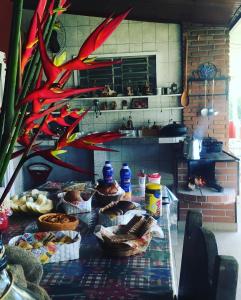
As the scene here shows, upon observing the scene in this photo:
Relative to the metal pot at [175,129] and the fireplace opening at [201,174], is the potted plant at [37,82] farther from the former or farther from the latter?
the metal pot at [175,129]

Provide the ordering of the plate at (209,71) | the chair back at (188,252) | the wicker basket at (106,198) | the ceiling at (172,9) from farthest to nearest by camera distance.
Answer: the plate at (209,71), the ceiling at (172,9), the wicker basket at (106,198), the chair back at (188,252)

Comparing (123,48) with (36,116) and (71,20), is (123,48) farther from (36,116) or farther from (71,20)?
(36,116)

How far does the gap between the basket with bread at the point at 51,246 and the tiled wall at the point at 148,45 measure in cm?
358

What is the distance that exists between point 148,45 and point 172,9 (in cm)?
75

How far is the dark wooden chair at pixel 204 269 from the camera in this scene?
83cm

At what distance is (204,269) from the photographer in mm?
1041

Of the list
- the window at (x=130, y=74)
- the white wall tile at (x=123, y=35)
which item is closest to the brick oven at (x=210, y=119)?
the window at (x=130, y=74)

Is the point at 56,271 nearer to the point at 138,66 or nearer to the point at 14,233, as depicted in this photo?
the point at 14,233

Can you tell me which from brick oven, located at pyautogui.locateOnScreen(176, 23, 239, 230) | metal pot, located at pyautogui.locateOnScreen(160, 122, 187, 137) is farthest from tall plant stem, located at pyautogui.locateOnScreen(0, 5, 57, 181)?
metal pot, located at pyautogui.locateOnScreen(160, 122, 187, 137)

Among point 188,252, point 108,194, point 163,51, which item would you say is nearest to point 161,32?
point 163,51

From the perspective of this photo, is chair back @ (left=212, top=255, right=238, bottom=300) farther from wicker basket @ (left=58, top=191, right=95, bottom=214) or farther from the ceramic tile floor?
the ceramic tile floor

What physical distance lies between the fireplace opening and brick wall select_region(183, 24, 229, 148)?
681 mm

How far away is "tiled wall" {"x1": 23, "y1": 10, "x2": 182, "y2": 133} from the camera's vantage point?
4688 millimetres

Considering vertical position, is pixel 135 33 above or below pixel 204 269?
above
